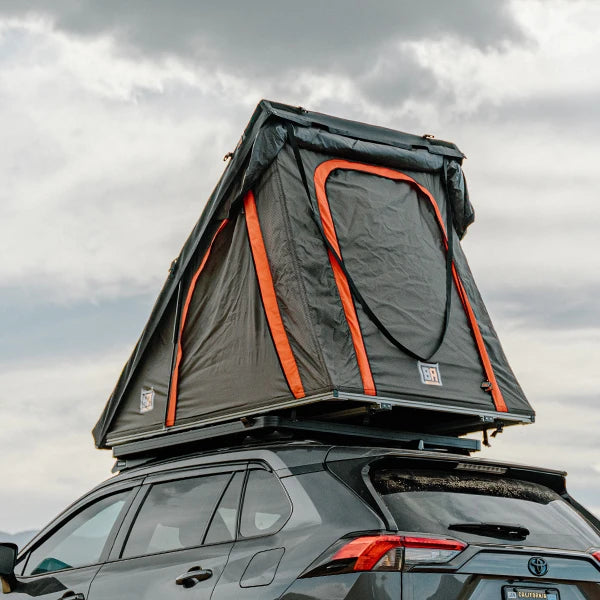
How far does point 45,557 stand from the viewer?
589 centimetres

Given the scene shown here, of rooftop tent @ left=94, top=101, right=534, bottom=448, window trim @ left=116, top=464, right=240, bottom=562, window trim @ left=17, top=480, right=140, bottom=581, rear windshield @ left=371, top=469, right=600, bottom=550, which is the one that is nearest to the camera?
rear windshield @ left=371, top=469, right=600, bottom=550

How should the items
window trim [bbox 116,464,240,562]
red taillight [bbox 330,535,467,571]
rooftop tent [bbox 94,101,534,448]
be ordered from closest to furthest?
1. red taillight [bbox 330,535,467,571]
2. window trim [bbox 116,464,240,562]
3. rooftop tent [bbox 94,101,534,448]

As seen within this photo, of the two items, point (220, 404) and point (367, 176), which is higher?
point (367, 176)

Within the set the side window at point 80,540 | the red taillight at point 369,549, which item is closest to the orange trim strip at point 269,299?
the side window at point 80,540

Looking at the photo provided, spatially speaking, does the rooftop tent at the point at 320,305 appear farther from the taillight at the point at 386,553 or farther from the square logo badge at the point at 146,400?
the taillight at the point at 386,553

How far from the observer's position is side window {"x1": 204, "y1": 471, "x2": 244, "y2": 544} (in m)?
4.59

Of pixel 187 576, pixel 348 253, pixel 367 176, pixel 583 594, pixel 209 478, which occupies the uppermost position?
pixel 367 176

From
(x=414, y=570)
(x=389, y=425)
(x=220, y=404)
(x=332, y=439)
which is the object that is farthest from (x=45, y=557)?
(x=414, y=570)

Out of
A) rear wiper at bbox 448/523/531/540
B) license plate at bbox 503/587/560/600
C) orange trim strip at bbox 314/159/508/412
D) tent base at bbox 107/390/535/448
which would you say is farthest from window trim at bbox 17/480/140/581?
license plate at bbox 503/587/560/600

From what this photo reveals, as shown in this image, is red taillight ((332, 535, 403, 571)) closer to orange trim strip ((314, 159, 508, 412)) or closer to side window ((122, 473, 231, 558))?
side window ((122, 473, 231, 558))

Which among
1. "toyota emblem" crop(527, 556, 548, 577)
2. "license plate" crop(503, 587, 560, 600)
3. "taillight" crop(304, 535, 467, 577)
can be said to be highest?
"taillight" crop(304, 535, 467, 577)

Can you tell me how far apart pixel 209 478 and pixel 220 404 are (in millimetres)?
1114

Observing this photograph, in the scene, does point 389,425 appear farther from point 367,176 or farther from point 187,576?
point 187,576

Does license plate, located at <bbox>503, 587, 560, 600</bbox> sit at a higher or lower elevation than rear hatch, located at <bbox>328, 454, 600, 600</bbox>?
lower
